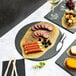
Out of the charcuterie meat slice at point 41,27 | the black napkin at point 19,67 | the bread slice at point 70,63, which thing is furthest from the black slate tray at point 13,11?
the bread slice at point 70,63

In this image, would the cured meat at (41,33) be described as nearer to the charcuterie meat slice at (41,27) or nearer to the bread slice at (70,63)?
the charcuterie meat slice at (41,27)

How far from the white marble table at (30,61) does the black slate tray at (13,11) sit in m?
0.03

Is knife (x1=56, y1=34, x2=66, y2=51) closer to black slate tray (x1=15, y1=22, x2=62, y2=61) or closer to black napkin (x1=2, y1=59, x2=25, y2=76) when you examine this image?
black slate tray (x1=15, y1=22, x2=62, y2=61)

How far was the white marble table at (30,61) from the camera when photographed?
1106 mm

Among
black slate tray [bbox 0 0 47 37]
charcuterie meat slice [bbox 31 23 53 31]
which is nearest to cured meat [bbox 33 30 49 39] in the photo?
charcuterie meat slice [bbox 31 23 53 31]

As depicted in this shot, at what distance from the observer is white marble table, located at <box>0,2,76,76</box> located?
43.6 inches

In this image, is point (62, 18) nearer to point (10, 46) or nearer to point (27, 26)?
point (27, 26)

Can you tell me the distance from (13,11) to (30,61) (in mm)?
402

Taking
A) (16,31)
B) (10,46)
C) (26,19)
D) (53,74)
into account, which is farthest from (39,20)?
(53,74)

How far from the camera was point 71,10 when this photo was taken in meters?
1.45

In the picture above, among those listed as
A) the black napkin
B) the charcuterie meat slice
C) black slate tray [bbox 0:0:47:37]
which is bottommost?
the black napkin

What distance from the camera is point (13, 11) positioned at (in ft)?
4.34

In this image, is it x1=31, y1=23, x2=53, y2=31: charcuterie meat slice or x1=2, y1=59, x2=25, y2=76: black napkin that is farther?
x1=31, y1=23, x2=53, y2=31: charcuterie meat slice

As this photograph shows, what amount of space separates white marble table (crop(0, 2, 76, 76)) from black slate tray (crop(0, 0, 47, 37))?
0.11 ft
